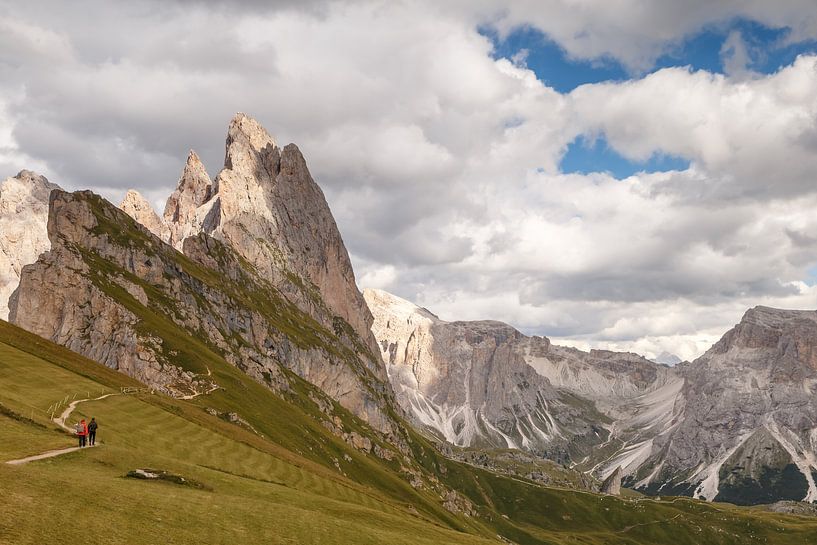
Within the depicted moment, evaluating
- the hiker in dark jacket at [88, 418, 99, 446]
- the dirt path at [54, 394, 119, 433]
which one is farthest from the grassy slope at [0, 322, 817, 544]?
the hiker in dark jacket at [88, 418, 99, 446]

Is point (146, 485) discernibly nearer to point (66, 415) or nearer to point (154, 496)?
point (154, 496)

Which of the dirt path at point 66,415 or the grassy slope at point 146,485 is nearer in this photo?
the grassy slope at point 146,485

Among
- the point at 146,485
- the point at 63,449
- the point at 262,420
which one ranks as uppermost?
the point at 63,449

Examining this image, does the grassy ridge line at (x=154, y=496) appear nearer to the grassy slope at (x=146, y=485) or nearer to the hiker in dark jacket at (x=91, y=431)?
the grassy slope at (x=146, y=485)

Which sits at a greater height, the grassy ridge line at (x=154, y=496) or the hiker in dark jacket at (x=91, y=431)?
the hiker in dark jacket at (x=91, y=431)

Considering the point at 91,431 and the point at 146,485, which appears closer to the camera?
the point at 146,485

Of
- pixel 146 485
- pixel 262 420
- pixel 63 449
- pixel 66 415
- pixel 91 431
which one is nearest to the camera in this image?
pixel 146 485

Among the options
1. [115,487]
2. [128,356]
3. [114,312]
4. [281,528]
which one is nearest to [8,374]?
Result: [115,487]

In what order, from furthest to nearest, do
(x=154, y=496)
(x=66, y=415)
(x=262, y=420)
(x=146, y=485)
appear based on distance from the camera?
(x=262, y=420), (x=66, y=415), (x=146, y=485), (x=154, y=496)

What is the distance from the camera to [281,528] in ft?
144

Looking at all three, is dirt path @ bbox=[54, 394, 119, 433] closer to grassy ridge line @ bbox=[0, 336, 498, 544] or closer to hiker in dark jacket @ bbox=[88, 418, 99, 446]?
grassy ridge line @ bbox=[0, 336, 498, 544]

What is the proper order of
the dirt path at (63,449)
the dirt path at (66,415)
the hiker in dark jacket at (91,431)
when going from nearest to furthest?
the dirt path at (63,449) → the hiker in dark jacket at (91,431) → the dirt path at (66,415)

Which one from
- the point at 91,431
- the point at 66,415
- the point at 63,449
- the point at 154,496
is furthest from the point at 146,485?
the point at 66,415

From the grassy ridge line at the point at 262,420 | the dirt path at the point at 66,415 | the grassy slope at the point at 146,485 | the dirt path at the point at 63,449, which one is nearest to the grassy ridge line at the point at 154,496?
the grassy slope at the point at 146,485
